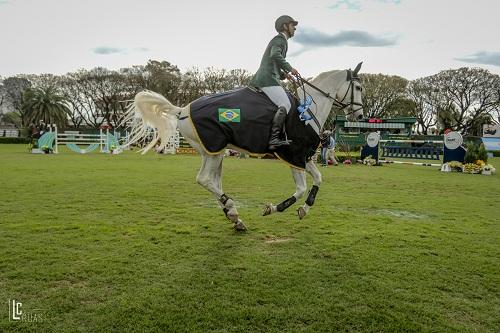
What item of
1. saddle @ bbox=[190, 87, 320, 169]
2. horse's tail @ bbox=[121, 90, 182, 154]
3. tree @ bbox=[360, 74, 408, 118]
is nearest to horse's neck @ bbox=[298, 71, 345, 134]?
saddle @ bbox=[190, 87, 320, 169]

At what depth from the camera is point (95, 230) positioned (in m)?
6.59

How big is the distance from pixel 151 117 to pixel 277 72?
2.52m

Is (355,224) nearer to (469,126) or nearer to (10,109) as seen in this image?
(469,126)

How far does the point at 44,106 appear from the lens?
62.9 metres

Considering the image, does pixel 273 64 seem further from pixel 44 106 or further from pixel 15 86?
pixel 15 86

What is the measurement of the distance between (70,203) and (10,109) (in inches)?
3462

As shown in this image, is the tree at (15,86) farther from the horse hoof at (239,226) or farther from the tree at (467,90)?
the horse hoof at (239,226)

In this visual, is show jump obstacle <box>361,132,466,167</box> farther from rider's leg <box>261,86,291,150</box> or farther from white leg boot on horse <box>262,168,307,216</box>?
rider's leg <box>261,86,291,150</box>

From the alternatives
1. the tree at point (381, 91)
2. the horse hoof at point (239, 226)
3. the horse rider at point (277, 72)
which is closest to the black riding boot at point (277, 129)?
the horse rider at point (277, 72)

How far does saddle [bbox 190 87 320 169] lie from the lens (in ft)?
21.4

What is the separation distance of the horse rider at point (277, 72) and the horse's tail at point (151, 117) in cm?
167

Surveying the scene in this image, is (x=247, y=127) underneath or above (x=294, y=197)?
above

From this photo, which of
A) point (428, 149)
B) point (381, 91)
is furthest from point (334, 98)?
point (381, 91)

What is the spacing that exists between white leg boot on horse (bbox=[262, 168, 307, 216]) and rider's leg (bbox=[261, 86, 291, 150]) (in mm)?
613
